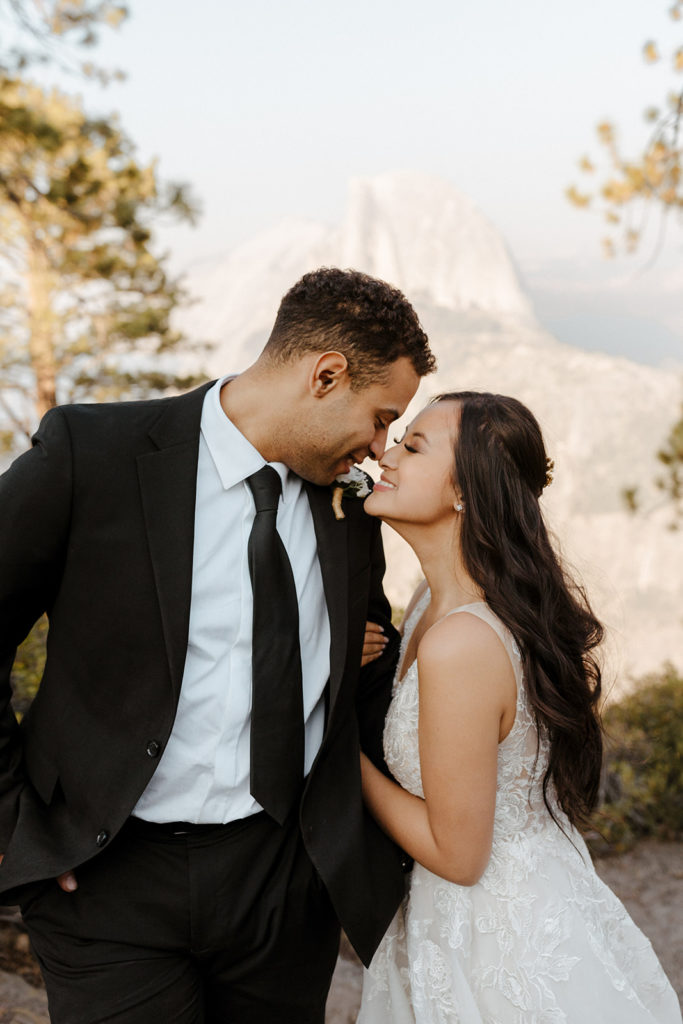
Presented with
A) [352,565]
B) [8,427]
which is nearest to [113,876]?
[352,565]

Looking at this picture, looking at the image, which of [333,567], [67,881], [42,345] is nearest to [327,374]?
[333,567]

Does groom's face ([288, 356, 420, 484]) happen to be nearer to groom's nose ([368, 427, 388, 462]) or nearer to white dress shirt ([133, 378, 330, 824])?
groom's nose ([368, 427, 388, 462])

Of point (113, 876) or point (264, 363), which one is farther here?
point (264, 363)

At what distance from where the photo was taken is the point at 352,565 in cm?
237

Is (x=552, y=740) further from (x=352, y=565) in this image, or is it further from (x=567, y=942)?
(x=352, y=565)

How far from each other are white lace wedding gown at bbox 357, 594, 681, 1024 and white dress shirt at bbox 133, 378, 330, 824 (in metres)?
0.55

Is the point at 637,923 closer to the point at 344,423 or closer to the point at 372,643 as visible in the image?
the point at 372,643

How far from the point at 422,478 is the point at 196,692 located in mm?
875

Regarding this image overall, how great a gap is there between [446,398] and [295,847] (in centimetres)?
137

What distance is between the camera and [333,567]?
229cm

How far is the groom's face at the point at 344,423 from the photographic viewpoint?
7.63ft

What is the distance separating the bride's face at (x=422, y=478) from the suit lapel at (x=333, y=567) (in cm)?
12

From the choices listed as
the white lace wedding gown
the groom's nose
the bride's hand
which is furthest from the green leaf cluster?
the groom's nose

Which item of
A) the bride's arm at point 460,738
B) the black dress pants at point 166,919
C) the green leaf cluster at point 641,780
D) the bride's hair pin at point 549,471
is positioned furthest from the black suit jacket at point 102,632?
the green leaf cluster at point 641,780
